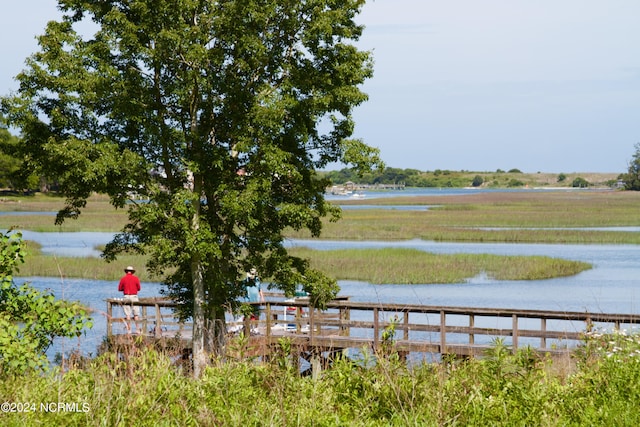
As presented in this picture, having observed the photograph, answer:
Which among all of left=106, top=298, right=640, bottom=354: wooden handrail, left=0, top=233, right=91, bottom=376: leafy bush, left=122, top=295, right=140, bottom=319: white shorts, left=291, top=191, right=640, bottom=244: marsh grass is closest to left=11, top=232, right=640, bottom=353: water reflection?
left=122, top=295, right=140, bottom=319: white shorts

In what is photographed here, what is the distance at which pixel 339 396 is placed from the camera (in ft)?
30.2

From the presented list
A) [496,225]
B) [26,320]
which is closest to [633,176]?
[496,225]

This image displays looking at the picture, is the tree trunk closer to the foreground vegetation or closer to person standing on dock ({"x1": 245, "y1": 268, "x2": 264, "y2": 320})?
person standing on dock ({"x1": 245, "y1": 268, "x2": 264, "y2": 320})

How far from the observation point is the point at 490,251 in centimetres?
5234

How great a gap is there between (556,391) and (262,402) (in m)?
3.05

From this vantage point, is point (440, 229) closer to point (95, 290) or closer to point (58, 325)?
point (95, 290)

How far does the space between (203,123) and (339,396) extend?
13.1 m

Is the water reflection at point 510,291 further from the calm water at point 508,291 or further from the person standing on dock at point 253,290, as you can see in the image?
the person standing on dock at point 253,290

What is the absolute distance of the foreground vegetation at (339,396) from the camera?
27.3ft

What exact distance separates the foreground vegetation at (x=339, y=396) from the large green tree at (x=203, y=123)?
31.7 ft

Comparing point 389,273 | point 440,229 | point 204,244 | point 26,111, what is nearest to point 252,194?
point 204,244

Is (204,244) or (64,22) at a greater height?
(64,22)

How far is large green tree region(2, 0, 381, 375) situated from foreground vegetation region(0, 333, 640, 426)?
9.65 m

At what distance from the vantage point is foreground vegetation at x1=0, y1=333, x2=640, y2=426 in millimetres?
8328
